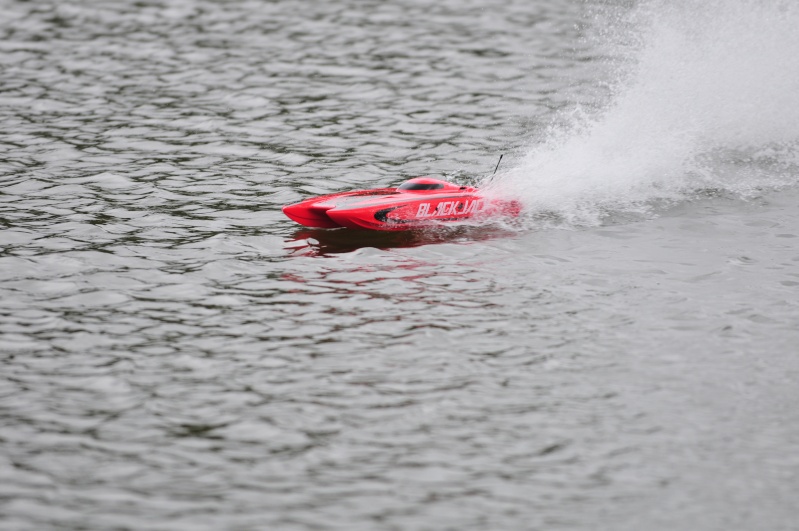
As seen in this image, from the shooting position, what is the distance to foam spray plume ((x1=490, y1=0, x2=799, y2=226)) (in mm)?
17516

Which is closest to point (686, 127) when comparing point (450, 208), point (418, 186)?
point (450, 208)

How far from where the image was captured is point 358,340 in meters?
12.3

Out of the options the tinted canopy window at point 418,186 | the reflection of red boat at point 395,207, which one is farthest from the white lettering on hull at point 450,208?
the tinted canopy window at point 418,186

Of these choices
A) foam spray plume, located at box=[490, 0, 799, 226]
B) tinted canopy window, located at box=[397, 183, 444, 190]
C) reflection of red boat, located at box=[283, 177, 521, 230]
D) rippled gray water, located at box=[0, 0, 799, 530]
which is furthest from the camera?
foam spray plume, located at box=[490, 0, 799, 226]

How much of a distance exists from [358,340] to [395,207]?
3621 millimetres

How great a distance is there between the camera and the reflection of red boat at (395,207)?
15258mm

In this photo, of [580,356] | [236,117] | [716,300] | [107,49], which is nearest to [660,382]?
[580,356]

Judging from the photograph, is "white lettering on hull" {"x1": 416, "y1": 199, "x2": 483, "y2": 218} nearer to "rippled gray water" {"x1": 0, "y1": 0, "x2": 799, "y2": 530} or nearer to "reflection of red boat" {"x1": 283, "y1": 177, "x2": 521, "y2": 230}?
"reflection of red boat" {"x1": 283, "y1": 177, "x2": 521, "y2": 230}

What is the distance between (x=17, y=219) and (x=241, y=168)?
14.6 ft

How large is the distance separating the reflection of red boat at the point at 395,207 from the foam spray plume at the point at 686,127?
3.33 feet

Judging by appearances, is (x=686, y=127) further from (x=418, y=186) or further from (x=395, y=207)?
(x=395, y=207)

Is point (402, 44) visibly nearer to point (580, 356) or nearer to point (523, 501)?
point (580, 356)

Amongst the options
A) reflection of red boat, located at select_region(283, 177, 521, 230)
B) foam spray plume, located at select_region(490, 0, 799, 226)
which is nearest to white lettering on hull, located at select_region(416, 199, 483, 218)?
reflection of red boat, located at select_region(283, 177, 521, 230)

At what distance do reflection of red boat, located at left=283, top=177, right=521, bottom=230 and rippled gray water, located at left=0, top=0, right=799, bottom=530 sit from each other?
349mm
